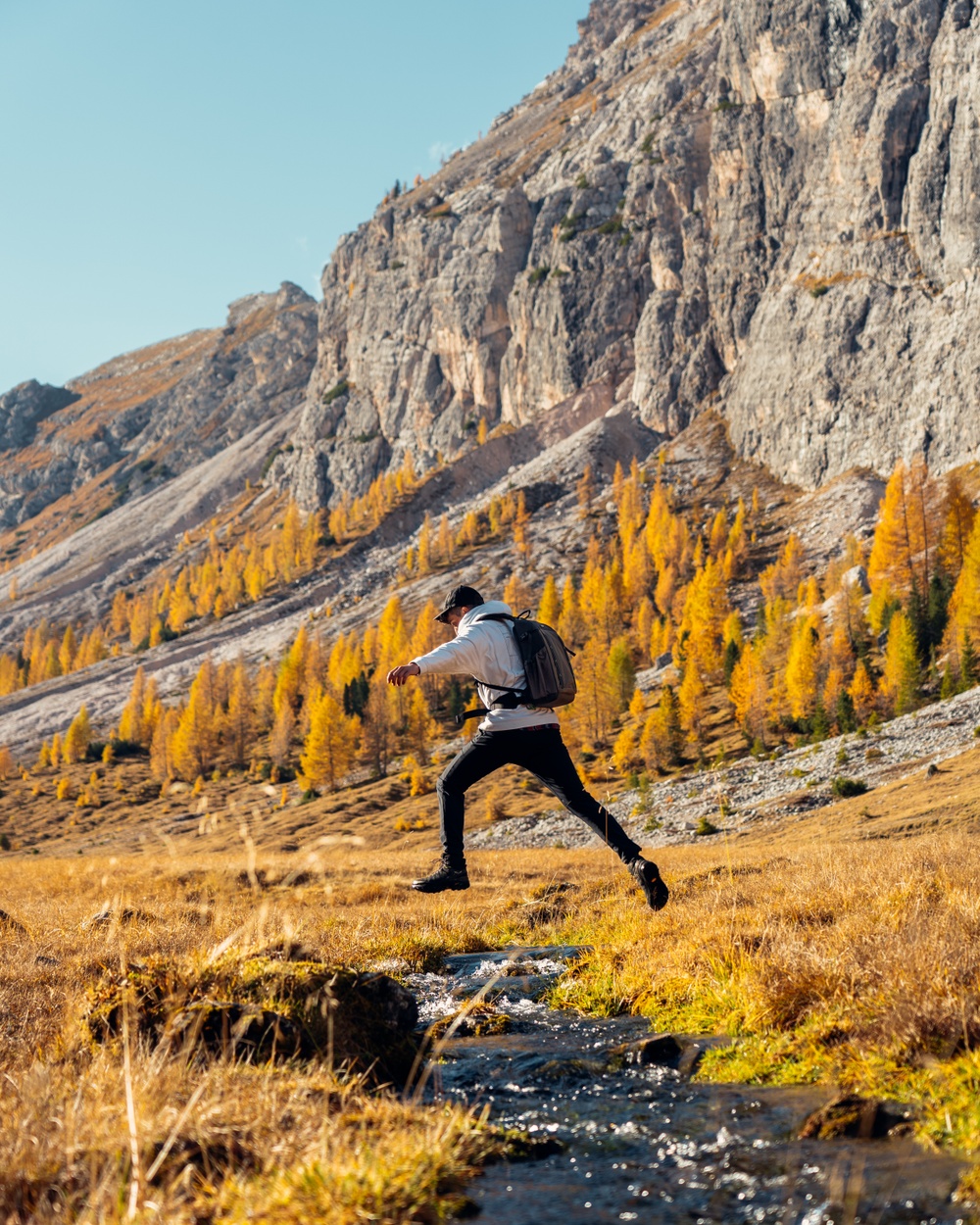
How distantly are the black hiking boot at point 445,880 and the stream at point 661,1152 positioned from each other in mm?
3361

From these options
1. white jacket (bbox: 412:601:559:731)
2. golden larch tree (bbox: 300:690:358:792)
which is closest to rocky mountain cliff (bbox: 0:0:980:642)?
golden larch tree (bbox: 300:690:358:792)

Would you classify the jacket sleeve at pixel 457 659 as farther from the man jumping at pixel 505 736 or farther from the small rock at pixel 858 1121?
the small rock at pixel 858 1121

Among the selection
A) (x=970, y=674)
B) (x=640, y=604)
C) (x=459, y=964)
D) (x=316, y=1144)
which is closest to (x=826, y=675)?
(x=970, y=674)

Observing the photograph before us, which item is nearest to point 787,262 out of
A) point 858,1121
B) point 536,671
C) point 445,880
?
point 536,671

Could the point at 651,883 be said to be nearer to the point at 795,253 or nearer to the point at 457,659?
the point at 457,659

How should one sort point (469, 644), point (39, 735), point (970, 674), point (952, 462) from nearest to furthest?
point (469, 644) → point (970, 674) → point (952, 462) → point (39, 735)

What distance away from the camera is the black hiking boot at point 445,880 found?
31.1 ft

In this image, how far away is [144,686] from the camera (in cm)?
14162

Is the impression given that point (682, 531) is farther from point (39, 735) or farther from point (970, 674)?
point (39, 735)

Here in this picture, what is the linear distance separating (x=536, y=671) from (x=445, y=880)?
2.59 m

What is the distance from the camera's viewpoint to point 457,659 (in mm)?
8633

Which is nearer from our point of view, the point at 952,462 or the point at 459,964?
the point at 459,964

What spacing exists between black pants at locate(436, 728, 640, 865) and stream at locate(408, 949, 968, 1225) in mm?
3144

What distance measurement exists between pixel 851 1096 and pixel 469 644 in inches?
210
